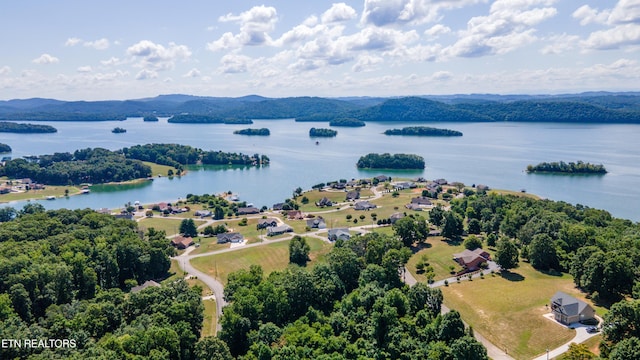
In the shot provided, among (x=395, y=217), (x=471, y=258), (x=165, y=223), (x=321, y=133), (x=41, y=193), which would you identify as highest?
(x=321, y=133)

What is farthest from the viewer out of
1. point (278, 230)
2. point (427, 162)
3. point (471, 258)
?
point (427, 162)

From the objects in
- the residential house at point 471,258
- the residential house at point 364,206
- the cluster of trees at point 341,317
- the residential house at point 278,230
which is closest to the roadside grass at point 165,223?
the residential house at point 278,230

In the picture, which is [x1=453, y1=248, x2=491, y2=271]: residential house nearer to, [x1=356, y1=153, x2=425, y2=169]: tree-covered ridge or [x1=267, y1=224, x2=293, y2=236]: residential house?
[x1=267, y1=224, x2=293, y2=236]: residential house

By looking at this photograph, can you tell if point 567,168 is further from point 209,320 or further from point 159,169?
point 159,169

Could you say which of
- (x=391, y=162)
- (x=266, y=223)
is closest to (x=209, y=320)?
(x=266, y=223)

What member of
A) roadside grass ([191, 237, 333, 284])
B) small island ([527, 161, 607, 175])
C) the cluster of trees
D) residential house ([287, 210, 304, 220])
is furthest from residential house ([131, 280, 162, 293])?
small island ([527, 161, 607, 175])

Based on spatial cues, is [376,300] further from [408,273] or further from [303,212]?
[303,212]

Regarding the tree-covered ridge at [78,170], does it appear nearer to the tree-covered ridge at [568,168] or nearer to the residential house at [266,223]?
the residential house at [266,223]
